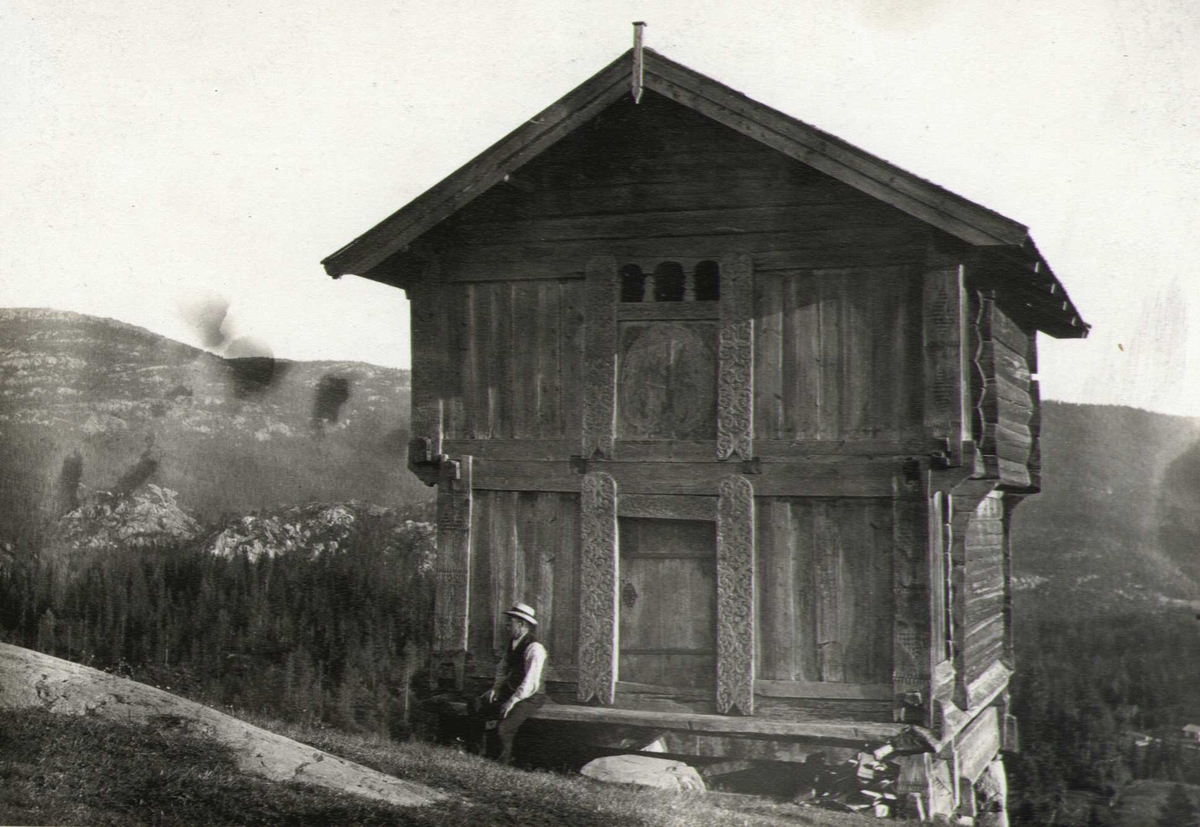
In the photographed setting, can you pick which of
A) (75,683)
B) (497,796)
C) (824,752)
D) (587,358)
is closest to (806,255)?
(587,358)

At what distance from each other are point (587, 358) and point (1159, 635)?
579 inches

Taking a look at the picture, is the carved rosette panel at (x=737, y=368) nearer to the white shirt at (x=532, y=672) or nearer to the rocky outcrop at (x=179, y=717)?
the white shirt at (x=532, y=672)


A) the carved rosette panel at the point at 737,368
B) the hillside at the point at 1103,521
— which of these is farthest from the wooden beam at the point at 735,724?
the hillside at the point at 1103,521

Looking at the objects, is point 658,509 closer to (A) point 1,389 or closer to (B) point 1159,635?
(A) point 1,389

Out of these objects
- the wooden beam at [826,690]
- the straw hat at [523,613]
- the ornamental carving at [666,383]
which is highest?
the ornamental carving at [666,383]

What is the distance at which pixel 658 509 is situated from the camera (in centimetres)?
1067

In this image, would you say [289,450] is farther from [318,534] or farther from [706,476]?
[706,476]

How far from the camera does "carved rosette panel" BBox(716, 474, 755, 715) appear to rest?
10344 mm

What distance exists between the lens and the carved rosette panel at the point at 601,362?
10797 mm

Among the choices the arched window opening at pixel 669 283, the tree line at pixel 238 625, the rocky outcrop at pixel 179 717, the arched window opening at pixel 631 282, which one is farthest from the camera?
the tree line at pixel 238 625

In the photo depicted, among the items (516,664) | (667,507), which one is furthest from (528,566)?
(667,507)

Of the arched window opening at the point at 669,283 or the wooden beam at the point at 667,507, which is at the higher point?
the arched window opening at the point at 669,283

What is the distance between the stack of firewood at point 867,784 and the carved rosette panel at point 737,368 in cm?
303

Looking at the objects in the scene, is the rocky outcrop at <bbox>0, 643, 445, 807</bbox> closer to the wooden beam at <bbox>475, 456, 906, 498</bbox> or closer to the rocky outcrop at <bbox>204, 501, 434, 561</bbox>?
the wooden beam at <bbox>475, 456, 906, 498</bbox>
